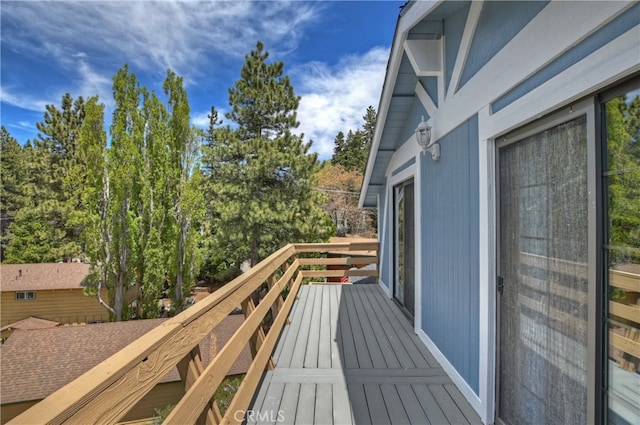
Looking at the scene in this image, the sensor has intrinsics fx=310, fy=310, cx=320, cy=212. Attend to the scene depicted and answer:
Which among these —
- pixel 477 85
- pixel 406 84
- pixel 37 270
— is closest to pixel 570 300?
pixel 477 85

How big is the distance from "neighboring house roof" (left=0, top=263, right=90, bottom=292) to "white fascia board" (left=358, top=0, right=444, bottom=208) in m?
13.8

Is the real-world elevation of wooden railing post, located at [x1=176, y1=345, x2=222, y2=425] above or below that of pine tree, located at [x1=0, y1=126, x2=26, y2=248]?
below

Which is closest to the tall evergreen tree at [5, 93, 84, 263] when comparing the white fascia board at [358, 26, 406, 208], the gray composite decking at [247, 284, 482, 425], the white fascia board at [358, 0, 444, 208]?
the white fascia board at [358, 26, 406, 208]

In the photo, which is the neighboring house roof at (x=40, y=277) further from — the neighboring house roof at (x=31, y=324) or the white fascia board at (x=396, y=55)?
the white fascia board at (x=396, y=55)

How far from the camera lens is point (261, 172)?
12227 millimetres

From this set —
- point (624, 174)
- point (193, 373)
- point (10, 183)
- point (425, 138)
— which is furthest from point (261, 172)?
point (10, 183)

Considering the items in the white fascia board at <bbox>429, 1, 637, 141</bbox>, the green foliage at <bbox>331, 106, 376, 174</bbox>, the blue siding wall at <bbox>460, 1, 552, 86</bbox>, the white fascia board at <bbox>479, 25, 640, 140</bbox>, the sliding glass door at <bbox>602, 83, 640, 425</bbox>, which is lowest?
the sliding glass door at <bbox>602, 83, 640, 425</bbox>

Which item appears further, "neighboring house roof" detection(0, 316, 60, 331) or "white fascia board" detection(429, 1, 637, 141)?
"neighboring house roof" detection(0, 316, 60, 331)

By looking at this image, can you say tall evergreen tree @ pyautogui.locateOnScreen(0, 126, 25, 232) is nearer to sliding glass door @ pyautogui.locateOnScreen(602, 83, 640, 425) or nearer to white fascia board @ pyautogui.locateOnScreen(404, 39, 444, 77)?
white fascia board @ pyautogui.locateOnScreen(404, 39, 444, 77)

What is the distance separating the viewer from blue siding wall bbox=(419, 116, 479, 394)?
89.8 inches

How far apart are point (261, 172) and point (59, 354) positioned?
7.93 m

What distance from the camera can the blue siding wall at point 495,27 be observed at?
5.60ft

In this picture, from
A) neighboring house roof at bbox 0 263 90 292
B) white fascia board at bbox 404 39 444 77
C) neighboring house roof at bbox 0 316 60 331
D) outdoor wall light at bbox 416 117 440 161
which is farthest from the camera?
neighboring house roof at bbox 0 263 90 292

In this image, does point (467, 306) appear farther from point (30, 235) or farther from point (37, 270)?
point (30, 235)
